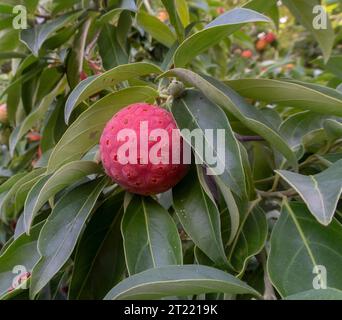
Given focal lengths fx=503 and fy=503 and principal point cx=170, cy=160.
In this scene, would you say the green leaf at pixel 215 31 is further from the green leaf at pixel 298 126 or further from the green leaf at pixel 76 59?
the green leaf at pixel 76 59

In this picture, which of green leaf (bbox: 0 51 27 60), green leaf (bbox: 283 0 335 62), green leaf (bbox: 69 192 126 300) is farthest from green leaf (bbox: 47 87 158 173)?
green leaf (bbox: 0 51 27 60)

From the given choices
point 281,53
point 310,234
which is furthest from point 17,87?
point 281,53

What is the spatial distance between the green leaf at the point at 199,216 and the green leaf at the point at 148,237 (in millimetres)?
30

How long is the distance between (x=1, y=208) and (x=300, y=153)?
56 cm

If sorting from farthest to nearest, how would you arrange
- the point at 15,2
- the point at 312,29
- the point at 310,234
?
the point at 15,2, the point at 312,29, the point at 310,234

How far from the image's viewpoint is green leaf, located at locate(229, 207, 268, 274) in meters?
0.77

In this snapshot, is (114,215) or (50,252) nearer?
(50,252)

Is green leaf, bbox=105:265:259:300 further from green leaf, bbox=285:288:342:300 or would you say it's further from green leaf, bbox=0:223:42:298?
green leaf, bbox=0:223:42:298

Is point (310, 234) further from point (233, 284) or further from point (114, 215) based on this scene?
point (114, 215)

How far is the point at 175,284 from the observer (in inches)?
23.5

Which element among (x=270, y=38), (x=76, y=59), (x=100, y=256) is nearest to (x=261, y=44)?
(x=270, y=38)

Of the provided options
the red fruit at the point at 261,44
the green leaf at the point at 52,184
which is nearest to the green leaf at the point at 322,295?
the green leaf at the point at 52,184

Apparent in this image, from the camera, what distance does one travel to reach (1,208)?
947mm

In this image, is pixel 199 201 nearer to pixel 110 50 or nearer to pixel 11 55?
pixel 110 50
